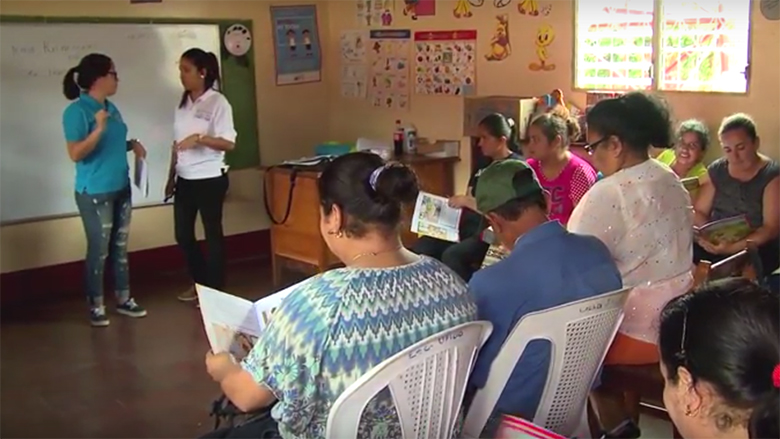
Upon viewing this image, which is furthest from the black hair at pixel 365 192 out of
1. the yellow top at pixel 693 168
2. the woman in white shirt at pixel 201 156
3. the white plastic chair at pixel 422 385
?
the woman in white shirt at pixel 201 156

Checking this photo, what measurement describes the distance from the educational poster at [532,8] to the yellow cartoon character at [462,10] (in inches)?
15.5

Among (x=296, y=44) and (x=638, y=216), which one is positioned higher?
(x=296, y=44)

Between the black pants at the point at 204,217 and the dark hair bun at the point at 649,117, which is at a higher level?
the dark hair bun at the point at 649,117

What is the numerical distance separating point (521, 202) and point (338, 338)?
69 cm

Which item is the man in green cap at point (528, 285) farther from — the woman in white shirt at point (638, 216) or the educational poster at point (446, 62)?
the educational poster at point (446, 62)

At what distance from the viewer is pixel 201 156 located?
4.43m

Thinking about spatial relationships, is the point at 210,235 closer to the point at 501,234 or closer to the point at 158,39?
the point at 158,39

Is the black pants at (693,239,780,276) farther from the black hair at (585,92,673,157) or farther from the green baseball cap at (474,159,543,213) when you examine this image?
the green baseball cap at (474,159,543,213)

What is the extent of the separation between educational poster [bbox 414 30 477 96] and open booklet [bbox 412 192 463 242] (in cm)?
206

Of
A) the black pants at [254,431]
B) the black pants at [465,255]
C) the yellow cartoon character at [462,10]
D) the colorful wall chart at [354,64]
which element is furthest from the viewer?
the colorful wall chart at [354,64]

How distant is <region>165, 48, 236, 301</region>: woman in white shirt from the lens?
439 centimetres

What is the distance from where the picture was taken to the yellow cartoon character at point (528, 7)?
470cm

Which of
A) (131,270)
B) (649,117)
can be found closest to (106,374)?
(131,270)

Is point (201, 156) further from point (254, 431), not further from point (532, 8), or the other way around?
point (254, 431)
